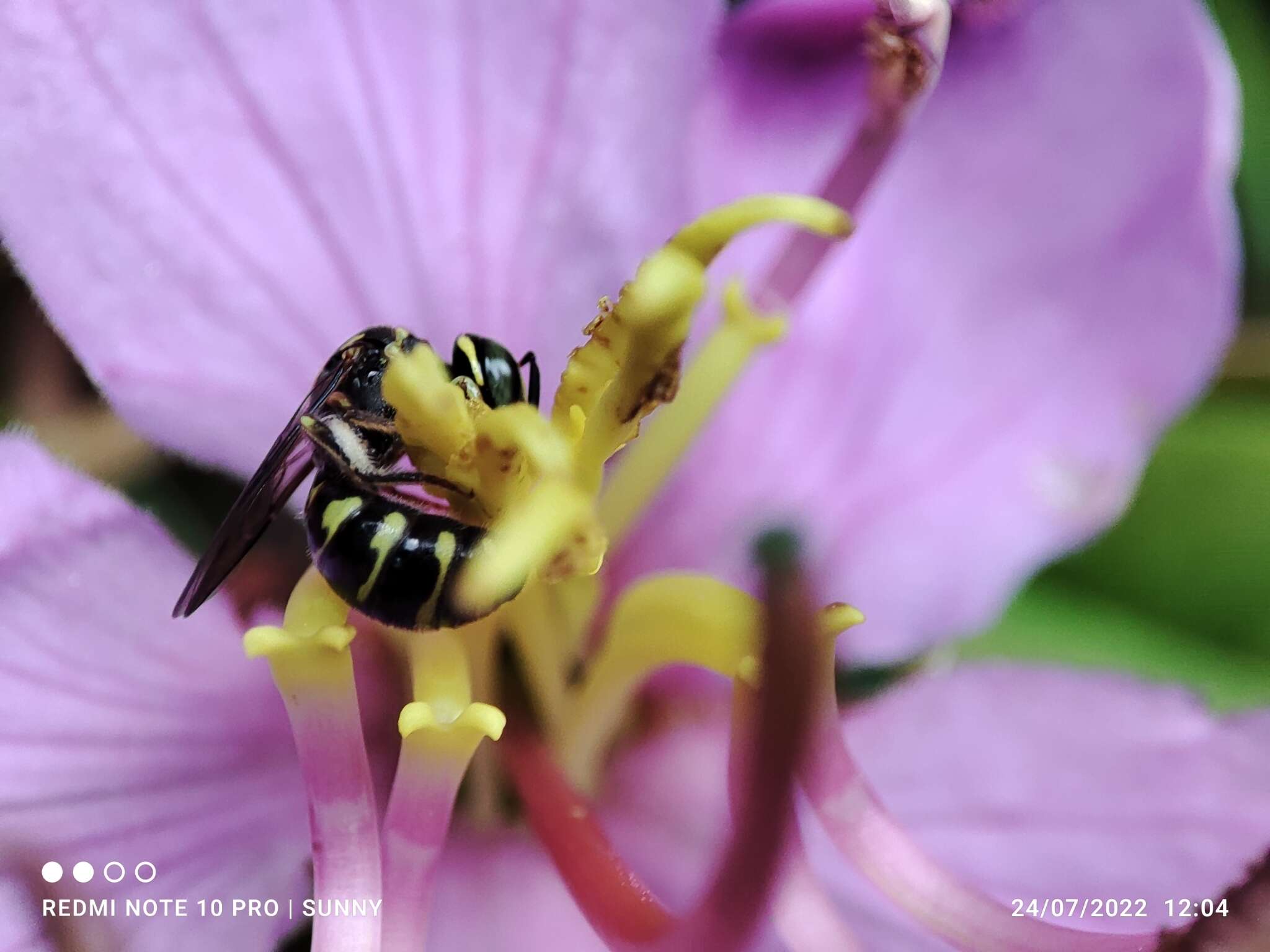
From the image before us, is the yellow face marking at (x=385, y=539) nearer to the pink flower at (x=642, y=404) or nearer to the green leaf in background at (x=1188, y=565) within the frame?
the pink flower at (x=642, y=404)

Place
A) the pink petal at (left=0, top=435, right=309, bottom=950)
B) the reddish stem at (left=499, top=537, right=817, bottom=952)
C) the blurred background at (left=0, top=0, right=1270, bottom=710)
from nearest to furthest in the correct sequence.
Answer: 1. the reddish stem at (left=499, top=537, right=817, bottom=952)
2. the pink petal at (left=0, top=435, right=309, bottom=950)
3. the blurred background at (left=0, top=0, right=1270, bottom=710)

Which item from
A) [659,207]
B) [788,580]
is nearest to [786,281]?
[659,207]

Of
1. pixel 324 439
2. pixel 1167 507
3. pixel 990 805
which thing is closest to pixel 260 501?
pixel 324 439

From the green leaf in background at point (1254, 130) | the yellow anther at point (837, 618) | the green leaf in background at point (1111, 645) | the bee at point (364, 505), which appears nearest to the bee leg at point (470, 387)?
the bee at point (364, 505)

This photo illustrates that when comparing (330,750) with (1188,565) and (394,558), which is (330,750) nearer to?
(394,558)

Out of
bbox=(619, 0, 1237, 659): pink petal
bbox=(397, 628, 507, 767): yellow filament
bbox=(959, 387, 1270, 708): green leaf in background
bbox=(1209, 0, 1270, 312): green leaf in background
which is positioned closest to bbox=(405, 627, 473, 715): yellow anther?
bbox=(397, 628, 507, 767): yellow filament

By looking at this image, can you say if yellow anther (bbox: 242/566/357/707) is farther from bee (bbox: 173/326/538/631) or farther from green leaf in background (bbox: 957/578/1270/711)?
green leaf in background (bbox: 957/578/1270/711)
